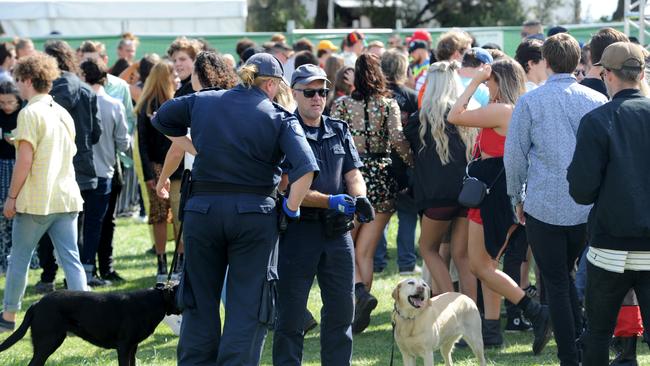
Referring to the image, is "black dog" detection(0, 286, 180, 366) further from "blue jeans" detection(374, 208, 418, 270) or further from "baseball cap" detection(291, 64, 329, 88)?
"blue jeans" detection(374, 208, 418, 270)

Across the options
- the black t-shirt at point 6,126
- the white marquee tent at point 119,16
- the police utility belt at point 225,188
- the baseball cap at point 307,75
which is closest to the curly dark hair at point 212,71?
the baseball cap at point 307,75

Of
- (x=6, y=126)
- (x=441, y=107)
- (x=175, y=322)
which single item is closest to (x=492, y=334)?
(x=441, y=107)

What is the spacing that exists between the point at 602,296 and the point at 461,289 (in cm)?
239

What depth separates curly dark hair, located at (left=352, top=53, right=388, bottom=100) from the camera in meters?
6.85

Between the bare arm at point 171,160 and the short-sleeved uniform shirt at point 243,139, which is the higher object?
the short-sleeved uniform shirt at point 243,139

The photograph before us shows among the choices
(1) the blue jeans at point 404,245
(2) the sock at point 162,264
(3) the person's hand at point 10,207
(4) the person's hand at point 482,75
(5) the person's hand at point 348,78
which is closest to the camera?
(4) the person's hand at point 482,75

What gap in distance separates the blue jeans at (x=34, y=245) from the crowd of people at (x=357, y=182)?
1 centimetres

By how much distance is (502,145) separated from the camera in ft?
20.4

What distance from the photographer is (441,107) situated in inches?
262

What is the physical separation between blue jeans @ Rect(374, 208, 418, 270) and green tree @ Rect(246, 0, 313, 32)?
19168mm

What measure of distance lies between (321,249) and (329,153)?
20.8 inches

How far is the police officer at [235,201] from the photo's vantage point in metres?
4.65

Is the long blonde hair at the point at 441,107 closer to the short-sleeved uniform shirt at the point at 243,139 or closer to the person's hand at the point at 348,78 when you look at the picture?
the person's hand at the point at 348,78

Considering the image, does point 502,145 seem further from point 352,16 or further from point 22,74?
point 352,16
